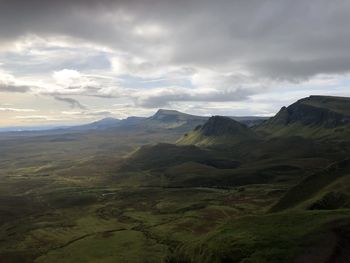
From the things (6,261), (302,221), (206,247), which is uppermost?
(302,221)

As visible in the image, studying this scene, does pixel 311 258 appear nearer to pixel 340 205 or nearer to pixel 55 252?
pixel 340 205

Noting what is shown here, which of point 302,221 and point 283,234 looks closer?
point 283,234

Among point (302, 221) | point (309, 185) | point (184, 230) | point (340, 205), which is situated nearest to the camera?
point (302, 221)

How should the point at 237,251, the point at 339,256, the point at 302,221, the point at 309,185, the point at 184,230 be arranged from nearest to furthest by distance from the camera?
the point at 339,256, the point at 237,251, the point at 302,221, the point at 309,185, the point at 184,230

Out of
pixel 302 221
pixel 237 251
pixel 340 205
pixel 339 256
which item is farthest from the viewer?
pixel 340 205

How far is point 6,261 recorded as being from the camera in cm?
15238

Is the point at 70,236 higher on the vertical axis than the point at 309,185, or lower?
lower

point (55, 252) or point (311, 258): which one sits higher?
point (311, 258)

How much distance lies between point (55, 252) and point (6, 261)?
16.9 m

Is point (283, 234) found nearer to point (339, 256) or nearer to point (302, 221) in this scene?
point (302, 221)

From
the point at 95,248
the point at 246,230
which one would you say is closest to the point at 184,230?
the point at 95,248

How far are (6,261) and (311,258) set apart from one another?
11834 centimetres

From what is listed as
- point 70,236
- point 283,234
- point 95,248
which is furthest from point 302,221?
point 70,236

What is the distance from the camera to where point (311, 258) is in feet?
233
